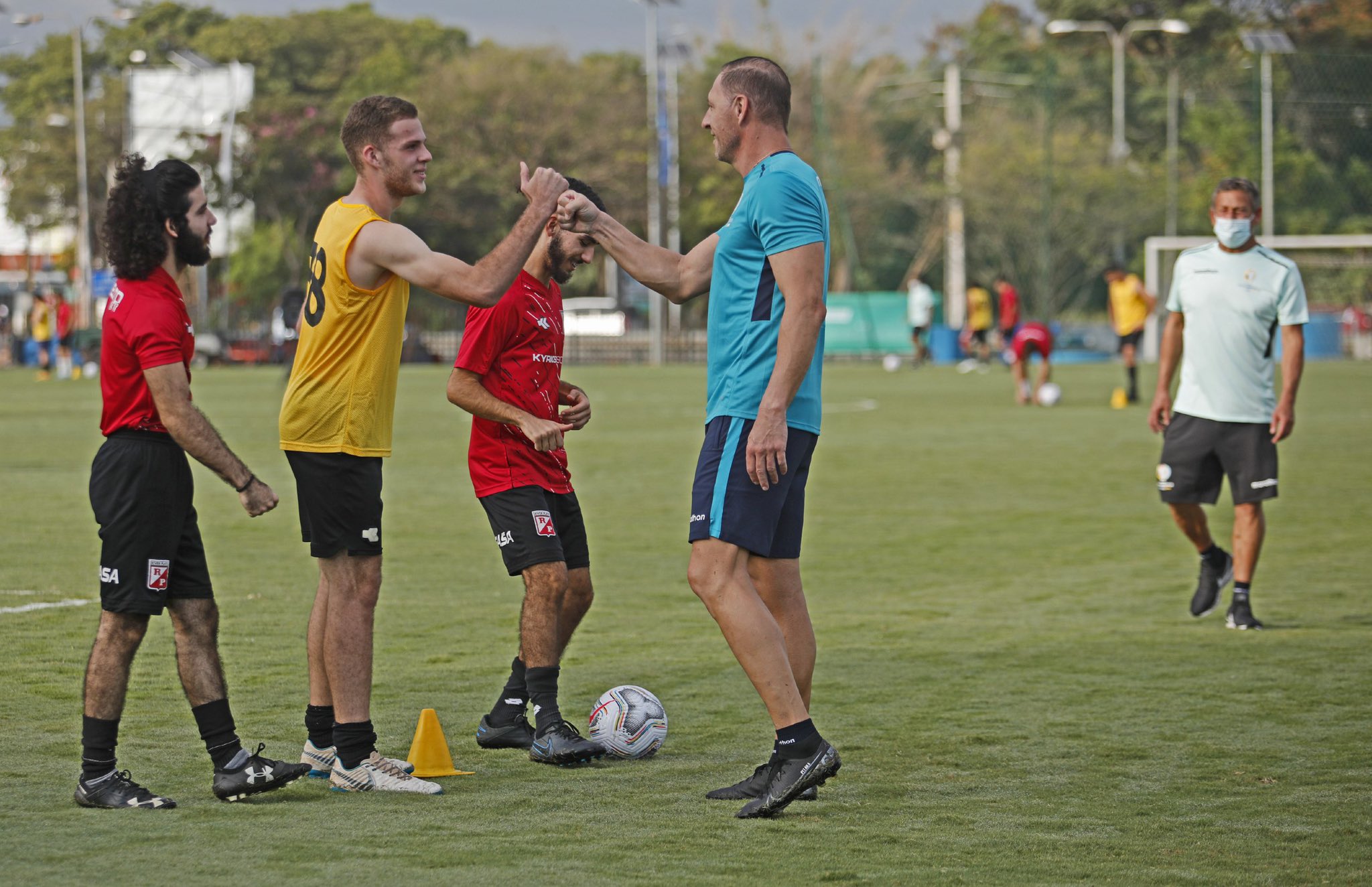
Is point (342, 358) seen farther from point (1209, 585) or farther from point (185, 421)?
point (1209, 585)

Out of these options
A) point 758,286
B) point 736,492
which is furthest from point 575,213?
point 736,492

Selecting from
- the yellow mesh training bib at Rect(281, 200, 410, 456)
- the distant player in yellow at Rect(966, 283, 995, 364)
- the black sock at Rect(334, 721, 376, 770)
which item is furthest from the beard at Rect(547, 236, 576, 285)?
the distant player in yellow at Rect(966, 283, 995, 364)

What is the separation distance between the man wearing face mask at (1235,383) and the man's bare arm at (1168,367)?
0.05 m

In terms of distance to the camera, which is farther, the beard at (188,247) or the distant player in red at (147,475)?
the beard at (188,247)

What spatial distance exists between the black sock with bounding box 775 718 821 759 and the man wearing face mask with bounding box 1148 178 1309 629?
4243 millimetres

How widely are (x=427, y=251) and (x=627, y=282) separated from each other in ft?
196

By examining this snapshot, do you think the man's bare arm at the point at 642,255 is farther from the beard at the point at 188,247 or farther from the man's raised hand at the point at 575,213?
the beard at the point at 188,247

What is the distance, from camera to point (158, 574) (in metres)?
5.30

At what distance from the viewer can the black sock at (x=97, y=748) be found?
208 inches

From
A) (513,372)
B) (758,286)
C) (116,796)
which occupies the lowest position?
(116,796)

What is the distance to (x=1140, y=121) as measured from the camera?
2534 inches

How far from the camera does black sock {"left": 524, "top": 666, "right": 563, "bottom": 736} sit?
610 cm

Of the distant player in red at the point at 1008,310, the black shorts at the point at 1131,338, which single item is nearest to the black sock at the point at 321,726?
the black shorts at the point at 1131,338

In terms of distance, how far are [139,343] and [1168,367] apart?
5.84 m
